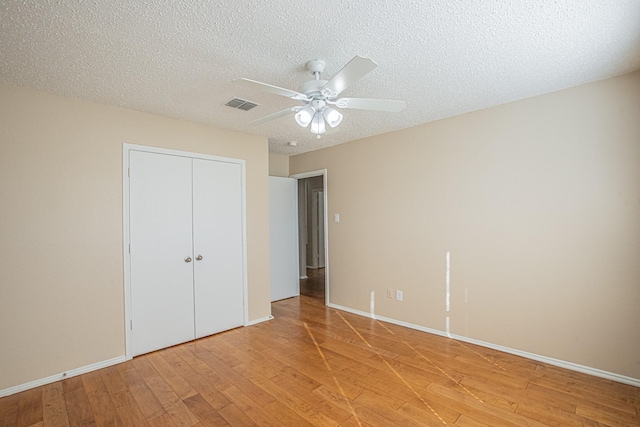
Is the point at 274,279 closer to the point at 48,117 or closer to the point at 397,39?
the point at 48,117

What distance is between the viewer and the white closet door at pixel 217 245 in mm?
3459

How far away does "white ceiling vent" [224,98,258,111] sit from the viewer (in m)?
2.79

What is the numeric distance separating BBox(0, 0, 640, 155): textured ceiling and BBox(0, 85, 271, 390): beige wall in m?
0.27

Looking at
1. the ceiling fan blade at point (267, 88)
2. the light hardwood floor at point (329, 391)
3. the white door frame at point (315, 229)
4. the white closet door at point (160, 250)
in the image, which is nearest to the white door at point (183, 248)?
the white closet door at point (160, 250)

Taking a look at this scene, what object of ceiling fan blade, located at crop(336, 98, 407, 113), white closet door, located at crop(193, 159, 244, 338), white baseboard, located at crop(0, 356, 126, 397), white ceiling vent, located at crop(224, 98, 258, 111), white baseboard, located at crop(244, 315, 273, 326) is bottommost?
white baseboard, located at crop(244, 315, 273, 326)

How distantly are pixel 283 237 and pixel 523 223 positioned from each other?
3377 mm

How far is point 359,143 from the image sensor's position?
4.25 meters

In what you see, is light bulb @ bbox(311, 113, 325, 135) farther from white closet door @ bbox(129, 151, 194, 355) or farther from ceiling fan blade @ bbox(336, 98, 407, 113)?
white closet door @ bbox(129, 151, 194, 355)

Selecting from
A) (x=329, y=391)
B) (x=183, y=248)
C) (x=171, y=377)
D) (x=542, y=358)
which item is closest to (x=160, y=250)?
(x=183, y=248)

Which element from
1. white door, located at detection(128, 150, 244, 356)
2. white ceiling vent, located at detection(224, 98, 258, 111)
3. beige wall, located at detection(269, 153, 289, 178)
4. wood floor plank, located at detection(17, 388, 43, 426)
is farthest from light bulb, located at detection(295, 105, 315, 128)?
A: beige wall, located at detection(269, 153, 289, 178)

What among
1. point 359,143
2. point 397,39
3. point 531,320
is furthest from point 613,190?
point 359,143

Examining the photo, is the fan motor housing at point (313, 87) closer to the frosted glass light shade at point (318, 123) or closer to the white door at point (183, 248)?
the frosted glass light shade at point (318, 123)

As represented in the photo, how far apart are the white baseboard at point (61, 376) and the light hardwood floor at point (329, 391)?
2.4 inches

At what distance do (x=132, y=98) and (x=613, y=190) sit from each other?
4112 mm
